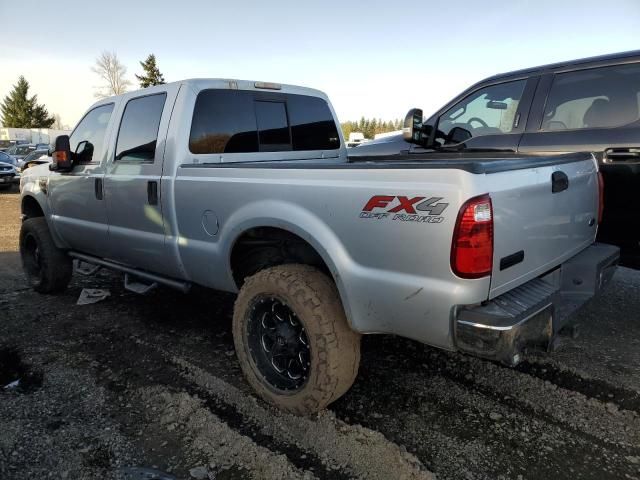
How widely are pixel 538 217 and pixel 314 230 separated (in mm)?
1089

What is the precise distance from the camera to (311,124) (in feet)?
13.4

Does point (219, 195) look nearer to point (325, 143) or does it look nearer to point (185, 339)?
point (185, 339)

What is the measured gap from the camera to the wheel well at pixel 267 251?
107 inches

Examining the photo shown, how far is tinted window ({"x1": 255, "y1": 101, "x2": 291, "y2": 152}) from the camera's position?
143 inches

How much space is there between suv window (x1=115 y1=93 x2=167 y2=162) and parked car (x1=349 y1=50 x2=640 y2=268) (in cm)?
238

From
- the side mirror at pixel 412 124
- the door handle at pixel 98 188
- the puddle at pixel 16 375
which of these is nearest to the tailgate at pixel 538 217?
the side mirror at pixel 412 124

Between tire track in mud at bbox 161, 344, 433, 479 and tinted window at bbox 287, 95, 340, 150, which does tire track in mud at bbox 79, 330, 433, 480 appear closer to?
tire track in mud at bbox 161, 344, 433, 479

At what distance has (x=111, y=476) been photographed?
2.15 meters

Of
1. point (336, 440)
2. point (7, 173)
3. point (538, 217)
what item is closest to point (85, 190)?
point (336, 440)

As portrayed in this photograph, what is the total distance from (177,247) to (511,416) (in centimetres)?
233

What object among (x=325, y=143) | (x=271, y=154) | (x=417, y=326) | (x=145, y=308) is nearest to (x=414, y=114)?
(x=325, y=143)

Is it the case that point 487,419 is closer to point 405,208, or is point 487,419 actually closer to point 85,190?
point 405,208

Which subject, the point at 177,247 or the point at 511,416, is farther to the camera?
the point at 177,247

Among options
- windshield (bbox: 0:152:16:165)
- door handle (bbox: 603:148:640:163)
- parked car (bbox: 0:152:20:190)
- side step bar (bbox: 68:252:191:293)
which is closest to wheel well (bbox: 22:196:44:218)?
side step bar (bbox: 68:252:191:293)
